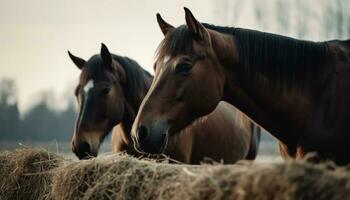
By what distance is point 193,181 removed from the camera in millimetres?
3115

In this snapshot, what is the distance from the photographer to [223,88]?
15.8 feet

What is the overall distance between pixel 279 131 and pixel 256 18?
24.9 m

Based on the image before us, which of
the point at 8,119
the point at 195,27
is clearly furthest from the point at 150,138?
the point at 8,119

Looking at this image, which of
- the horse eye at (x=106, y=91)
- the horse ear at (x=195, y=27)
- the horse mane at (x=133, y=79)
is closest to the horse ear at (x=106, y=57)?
the horse mane at (x=133, y=79)

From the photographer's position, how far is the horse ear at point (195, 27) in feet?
15.1

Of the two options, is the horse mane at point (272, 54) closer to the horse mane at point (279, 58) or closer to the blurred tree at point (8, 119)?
the horse mane at point (279, 58)

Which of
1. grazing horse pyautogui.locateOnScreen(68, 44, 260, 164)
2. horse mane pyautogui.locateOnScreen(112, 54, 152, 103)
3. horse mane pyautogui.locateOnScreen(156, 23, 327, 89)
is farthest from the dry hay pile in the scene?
horse mane pyautogui.locateOnScreen(112, 54, 152, 103)

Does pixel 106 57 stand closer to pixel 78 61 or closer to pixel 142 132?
pixel 78 61

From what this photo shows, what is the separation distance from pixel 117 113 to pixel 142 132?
2.68m

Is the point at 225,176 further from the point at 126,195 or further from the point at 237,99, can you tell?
the point at 237,99

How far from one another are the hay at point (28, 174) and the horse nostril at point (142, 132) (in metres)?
1.39

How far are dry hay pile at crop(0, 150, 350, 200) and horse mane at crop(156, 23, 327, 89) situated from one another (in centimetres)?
112

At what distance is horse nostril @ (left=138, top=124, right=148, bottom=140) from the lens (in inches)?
173

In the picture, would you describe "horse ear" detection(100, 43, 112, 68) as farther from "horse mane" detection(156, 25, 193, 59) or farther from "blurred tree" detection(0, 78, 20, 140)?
"blurred tree" detection(0, 78, 20, 140)
